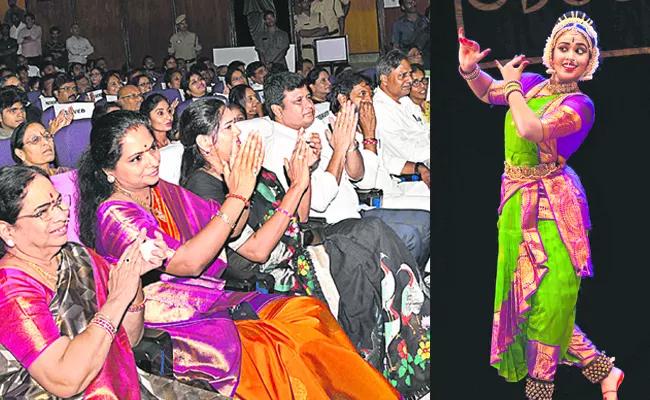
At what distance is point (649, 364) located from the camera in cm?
164

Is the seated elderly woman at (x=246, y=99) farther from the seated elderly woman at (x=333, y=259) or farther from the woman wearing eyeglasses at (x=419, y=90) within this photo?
the seated elderly woman at (x=333, y=259)

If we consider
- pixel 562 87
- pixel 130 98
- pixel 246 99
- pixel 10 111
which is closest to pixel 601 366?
pixel 562 87

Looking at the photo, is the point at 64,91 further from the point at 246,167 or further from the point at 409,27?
the point at 246,167

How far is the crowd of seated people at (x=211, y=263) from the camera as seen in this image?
1.71m

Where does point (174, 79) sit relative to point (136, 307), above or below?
above

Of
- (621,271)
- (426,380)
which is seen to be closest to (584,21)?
(621,271)

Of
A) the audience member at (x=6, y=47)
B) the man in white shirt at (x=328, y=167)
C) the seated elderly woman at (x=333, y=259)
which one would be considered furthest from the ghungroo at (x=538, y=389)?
the audience member at (x=6, y=47)

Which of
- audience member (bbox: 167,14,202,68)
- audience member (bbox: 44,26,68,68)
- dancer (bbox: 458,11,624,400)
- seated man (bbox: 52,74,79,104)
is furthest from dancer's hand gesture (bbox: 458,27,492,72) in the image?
audience member (bbox: 44,26,68,68)

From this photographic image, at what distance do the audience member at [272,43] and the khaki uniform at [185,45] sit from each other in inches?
59.6

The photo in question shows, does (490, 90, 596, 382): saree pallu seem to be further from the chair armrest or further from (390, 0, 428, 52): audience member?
(390, 0, 428, 52): audience member

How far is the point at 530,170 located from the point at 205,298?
0.93 m

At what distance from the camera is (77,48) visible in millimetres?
11758

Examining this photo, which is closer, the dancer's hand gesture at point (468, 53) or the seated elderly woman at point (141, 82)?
the dancer's hand gesture at point (468, 53)

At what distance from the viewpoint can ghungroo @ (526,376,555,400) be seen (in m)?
1.68
